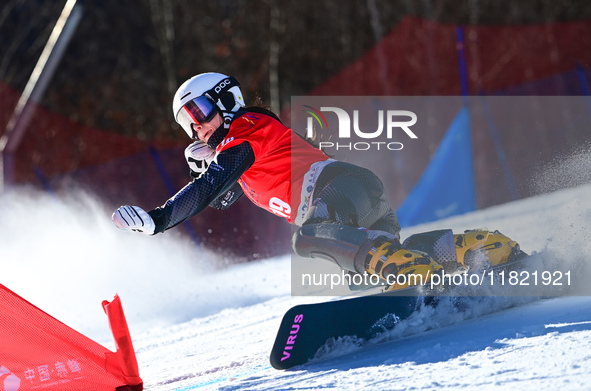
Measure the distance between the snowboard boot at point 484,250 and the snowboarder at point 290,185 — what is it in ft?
0.19

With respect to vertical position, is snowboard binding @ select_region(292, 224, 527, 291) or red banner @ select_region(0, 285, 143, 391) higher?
snowboard binding @ select_region(292, 224, 527, 291)

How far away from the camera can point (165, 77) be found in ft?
58.4

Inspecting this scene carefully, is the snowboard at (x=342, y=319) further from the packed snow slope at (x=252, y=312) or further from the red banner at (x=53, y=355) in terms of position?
the red banner at (x=53, y=355)

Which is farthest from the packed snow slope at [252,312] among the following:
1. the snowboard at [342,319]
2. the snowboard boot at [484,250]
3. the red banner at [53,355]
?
the red banner at [53,355]

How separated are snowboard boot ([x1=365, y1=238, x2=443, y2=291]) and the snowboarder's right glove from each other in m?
1.17

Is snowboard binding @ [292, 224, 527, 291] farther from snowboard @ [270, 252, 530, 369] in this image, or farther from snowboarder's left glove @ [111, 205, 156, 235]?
snowboarder's left glove @ [111, 205, 156, 235]

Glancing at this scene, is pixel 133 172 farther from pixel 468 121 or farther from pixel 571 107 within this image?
pixel 571 107

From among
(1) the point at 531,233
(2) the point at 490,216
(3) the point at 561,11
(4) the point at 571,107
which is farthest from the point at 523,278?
(3) the point at 561,11

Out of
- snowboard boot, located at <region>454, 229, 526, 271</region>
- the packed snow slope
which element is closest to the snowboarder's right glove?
the packed snow slope

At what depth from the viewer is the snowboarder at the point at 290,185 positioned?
122 inches

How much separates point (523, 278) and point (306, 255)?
1.09 m

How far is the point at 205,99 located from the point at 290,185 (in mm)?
662

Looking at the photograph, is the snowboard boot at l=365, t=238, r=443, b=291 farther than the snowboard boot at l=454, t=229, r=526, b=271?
No

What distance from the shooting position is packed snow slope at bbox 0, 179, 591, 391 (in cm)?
227
